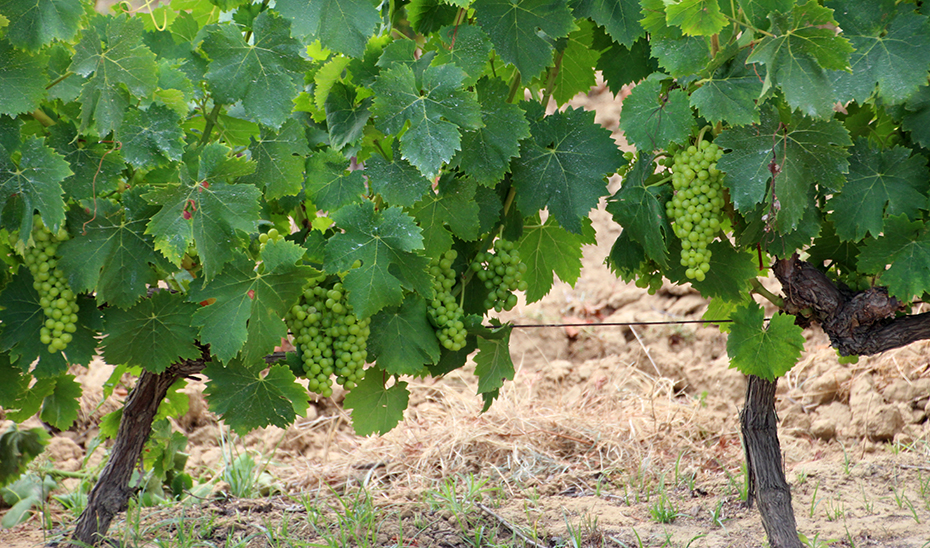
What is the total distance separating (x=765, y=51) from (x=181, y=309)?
4.61 feet

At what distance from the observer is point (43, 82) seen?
1.50 m

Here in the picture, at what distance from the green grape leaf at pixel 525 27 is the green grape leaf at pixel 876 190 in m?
0.79

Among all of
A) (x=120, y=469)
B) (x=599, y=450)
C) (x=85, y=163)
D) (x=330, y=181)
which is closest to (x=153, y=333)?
(x=85, y=163)

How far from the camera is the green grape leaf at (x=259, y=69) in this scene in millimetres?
1567

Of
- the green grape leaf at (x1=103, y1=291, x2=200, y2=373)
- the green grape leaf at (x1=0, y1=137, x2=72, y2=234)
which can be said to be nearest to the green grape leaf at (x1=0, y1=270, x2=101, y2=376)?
the green grape leaf at (x1=103, y1=291, x2=200, y2=373)

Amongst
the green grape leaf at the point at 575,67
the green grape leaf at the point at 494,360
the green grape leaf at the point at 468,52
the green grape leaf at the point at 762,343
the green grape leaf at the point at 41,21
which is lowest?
the green grape leaf at the point at 494,360

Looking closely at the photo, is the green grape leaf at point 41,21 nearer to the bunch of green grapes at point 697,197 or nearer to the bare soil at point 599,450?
the bunch of green grapes at point 697,197

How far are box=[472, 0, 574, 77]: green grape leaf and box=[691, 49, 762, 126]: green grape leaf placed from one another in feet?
1.10

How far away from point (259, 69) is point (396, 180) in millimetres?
374

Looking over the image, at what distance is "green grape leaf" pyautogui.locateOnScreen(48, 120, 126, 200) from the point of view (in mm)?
1596

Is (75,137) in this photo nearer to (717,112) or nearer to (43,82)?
(43,82)

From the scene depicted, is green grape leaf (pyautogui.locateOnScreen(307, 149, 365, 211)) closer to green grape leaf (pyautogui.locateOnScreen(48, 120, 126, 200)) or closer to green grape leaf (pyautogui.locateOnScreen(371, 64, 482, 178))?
green grape leaf (pyautogui.locateOnScreen(371, 64, 482, 178))

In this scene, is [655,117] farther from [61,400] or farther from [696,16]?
[61,400]

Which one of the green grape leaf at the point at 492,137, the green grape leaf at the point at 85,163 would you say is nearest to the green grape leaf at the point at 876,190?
the green grape leaf at the point at 492,137
